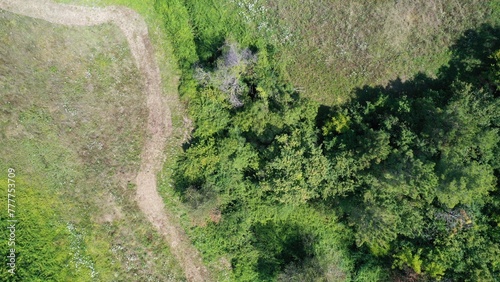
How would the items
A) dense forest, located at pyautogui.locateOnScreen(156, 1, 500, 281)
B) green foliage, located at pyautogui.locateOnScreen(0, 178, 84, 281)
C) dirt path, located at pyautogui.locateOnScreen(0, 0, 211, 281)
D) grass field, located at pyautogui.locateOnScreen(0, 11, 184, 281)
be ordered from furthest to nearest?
1. dirt path, located at pyautogui.locateOnScreen(0, 0, 211, 281)
2. grass field, located at pyautogui.locateOnScreen(0, 11, 184, 281)
3. green foliage, located at pyautogui.locateOnScreen(0, 178, 84, 281)
4. dense forest, located at pyautogui.locateOnScreen(156, 1, 500, 281)

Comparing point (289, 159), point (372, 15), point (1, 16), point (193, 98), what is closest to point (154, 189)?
point (193, 98)

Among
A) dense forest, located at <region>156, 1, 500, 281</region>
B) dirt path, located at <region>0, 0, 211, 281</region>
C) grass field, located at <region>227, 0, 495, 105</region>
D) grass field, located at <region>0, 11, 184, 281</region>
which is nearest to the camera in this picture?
dense forest, located at <region>156, 1, 500, 281</region>

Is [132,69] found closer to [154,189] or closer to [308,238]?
[154,189]

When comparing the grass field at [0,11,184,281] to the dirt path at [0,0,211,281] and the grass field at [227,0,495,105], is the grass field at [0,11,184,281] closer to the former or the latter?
the dirt path at [0,0,211,281]

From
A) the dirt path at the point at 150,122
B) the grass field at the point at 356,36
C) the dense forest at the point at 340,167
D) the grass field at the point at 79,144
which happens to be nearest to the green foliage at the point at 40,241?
the grass field at the point at 79,144

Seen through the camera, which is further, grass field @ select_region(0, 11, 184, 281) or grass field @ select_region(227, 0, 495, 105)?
grass field @ select_region(0, 11, 184, 281)

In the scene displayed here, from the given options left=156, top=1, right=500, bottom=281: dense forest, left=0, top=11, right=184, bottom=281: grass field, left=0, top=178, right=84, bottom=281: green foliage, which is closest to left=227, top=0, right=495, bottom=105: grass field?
left=156, top=1, right=500, bottom=281: dense forest

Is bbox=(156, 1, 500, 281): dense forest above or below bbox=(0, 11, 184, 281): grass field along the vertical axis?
below
